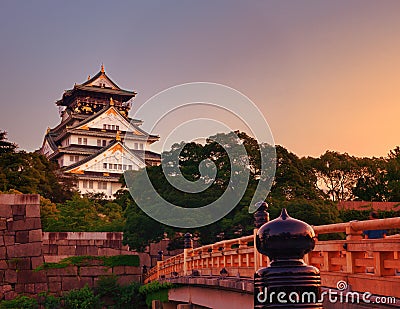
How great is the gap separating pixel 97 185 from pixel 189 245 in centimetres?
4174

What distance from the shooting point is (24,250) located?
30.8 metres

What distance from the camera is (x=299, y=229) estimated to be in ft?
10.6

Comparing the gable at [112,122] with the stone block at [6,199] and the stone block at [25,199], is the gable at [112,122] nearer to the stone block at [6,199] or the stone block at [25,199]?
the stone block at [25,199]

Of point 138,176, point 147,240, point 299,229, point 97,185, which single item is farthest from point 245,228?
point 97,185

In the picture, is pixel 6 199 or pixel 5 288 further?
pixel 6 199


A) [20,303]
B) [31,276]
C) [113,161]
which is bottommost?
[20,303]

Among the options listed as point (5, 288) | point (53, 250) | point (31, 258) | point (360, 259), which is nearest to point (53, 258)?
point (53, 250)

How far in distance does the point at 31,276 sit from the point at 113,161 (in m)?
33.2

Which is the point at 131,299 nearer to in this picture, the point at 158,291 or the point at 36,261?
the point at 36,261

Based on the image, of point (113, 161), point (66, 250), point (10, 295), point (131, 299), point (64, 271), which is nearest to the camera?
point (10, 295)

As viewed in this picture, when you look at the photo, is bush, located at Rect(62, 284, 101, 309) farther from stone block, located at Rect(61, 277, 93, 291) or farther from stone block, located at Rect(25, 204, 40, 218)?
stone block, located at Rect(25, 204, 40, 218)

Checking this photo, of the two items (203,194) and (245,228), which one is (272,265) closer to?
(245,228)

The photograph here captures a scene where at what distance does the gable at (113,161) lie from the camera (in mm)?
61781

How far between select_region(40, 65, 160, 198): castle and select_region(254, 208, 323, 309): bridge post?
2222 inches
